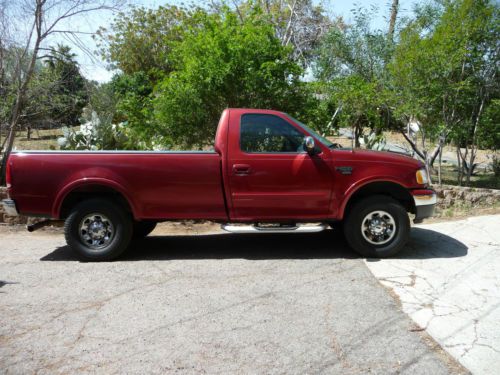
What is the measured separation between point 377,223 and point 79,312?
365 centimetres

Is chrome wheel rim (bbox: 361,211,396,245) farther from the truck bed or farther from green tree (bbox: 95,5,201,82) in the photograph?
green tree (bbox: 95,5,201,82)

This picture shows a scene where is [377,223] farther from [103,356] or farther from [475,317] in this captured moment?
[103,356]

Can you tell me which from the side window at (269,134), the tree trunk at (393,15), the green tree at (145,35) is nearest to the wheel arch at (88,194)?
the side window at (269,134)

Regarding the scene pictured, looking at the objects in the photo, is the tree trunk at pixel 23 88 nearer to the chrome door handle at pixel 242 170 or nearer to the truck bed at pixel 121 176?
the truck bed at pixel 121 176

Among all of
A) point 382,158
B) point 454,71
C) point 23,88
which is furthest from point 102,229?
point 454,71

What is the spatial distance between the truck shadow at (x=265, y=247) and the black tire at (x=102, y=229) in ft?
1.10

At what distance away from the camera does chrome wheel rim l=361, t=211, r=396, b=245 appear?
629 cm

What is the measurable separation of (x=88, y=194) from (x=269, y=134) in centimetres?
245

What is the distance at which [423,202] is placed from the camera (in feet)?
20.8

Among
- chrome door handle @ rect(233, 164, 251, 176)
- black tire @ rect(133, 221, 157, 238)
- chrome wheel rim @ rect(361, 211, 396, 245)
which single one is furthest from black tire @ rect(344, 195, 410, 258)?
black tire @ rect(133, 221, 157, 238)

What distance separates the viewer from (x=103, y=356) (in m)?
3.81

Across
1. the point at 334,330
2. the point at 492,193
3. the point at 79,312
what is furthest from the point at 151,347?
the point at 492,193

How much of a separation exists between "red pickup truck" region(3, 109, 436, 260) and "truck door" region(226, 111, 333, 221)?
0.01 metres

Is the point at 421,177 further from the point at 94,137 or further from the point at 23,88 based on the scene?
the point at 23,88
